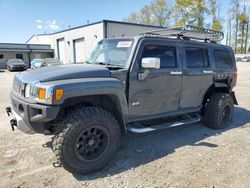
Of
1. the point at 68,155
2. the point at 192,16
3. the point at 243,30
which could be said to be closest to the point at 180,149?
the point at 68,155

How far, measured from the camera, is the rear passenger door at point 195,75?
484 centimetres

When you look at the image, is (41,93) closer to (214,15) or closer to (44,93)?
(44,93)

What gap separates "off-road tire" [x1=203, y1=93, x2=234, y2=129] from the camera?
5.44m

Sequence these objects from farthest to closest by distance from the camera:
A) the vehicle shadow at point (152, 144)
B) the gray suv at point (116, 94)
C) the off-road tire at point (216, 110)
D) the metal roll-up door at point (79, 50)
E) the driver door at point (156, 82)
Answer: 1. the metal roll-up door at point (79, 50)
2. the off-road tire at point (216, 110)
3. the driver door at point (156, 82)
4. the vehicle shadow at point (152, 144)
5. the gray suv at point (116, 94)

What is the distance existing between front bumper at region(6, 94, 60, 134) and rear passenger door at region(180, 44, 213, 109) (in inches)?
109

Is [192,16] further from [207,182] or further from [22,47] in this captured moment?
[207,182]

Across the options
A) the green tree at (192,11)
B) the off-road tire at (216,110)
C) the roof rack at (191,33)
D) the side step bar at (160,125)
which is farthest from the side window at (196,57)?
the green tree at (192,11)

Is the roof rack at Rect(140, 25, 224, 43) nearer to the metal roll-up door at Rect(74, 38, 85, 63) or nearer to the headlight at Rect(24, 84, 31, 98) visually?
the headlight at Rect(24, 84, 31, 98)

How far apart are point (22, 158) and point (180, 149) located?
284cm

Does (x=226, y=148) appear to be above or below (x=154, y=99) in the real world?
below

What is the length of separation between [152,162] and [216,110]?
7.90 ft

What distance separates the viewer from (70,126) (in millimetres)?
3273

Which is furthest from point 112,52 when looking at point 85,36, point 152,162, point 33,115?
point 85,36

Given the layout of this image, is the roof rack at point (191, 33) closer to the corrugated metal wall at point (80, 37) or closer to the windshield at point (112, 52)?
the windshield at point (112, 52)
